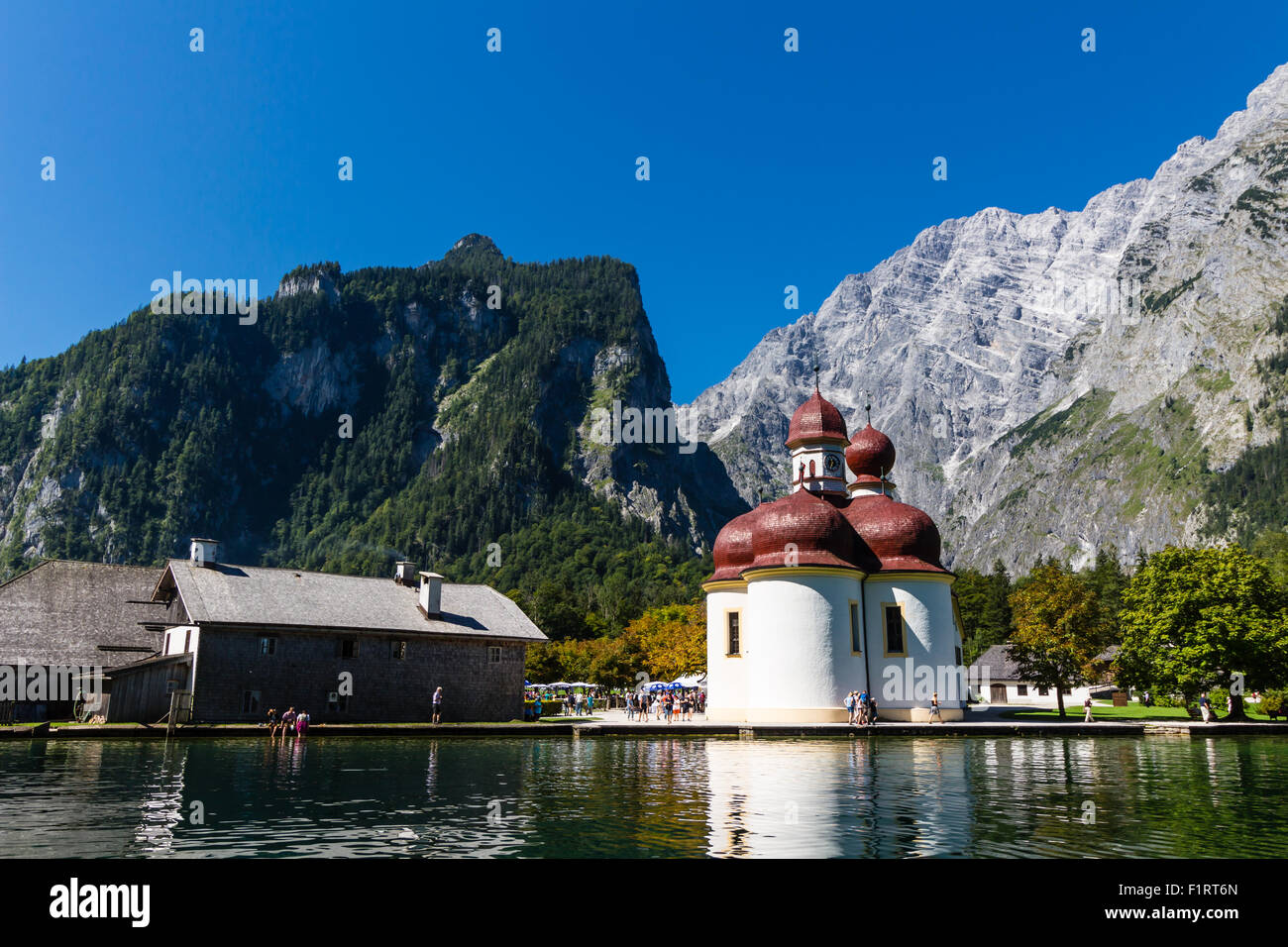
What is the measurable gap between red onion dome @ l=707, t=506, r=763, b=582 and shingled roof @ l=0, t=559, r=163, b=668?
31.1 m

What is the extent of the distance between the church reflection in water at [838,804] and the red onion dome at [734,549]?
62.2ft

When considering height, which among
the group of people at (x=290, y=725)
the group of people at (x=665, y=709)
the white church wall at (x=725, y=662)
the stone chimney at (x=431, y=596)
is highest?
the stone chimney at (x=431, y=596)

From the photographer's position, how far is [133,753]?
29297mm

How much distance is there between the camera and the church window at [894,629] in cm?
4438

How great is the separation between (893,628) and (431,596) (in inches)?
968

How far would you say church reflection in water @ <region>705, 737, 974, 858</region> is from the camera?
477 inches

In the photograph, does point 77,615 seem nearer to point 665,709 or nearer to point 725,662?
point 665,709

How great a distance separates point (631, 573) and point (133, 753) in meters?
169

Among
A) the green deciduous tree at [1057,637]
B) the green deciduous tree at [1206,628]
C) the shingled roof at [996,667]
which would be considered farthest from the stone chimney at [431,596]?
the shingled roof at [996,667]

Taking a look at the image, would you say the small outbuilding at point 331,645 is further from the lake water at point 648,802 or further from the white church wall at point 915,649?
the white church wall at point 915,649

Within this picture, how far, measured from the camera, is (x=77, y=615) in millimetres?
48500

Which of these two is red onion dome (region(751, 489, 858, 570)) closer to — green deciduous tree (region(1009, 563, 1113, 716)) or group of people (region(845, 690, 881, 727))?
group of people (region(845, 690, 881, 727))
